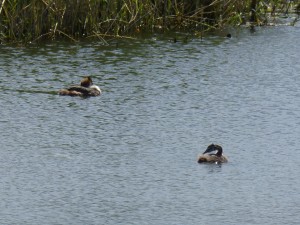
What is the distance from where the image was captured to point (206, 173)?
12938 millimetres

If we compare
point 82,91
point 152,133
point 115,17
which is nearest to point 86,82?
point 82,91

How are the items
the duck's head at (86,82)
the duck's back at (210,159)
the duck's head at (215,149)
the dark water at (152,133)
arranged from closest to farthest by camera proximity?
the dark water at (152,133) → the duck's back at (210,159) → the duck's head at (215,149) → the duck's head at (86,82)

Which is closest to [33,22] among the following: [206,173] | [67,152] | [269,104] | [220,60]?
[220,60]

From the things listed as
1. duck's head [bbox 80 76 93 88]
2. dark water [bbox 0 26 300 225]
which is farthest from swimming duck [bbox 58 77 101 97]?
dark water [bbox 0 26 300 225]

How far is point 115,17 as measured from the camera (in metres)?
21.9

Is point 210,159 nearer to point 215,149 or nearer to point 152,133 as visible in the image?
point 215,149

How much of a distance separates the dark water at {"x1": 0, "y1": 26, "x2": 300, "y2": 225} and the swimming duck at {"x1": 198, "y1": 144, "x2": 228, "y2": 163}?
0.35 feet

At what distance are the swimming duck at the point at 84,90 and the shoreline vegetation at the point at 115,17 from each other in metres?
3.66

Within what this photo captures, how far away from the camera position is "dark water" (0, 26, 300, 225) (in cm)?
1166

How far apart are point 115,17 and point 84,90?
16.8ft

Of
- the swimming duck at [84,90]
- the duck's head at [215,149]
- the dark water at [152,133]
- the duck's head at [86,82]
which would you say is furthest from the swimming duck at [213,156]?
the duck's head at [86,82]

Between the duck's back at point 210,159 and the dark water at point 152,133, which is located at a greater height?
the duck's back at point 210,159

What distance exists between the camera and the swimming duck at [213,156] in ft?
43.2

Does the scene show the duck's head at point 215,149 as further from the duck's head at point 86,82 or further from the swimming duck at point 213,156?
the duck's head at point 86,82
